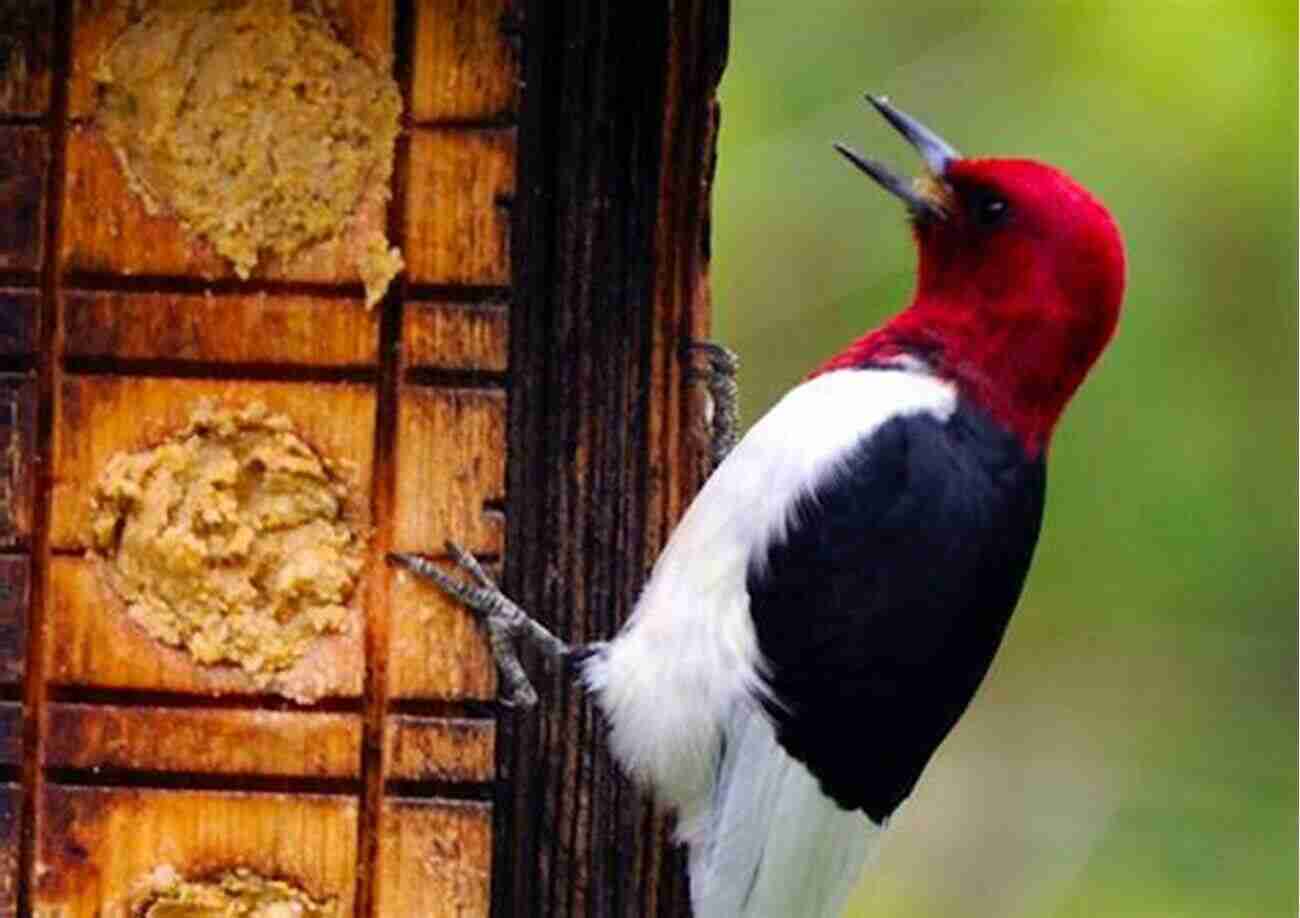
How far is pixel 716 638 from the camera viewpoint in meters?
4.19

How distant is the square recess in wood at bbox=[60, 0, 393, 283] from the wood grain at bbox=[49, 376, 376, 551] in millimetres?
127

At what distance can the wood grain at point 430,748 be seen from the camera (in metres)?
4.00

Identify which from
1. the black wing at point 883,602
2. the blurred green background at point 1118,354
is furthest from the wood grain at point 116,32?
the blurred green background at point 1118,354

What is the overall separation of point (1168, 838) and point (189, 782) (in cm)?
347

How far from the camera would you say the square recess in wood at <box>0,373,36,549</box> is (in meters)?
3.99

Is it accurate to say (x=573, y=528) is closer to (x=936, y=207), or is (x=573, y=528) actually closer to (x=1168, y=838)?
(x=936, y=207)

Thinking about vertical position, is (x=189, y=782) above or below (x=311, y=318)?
below

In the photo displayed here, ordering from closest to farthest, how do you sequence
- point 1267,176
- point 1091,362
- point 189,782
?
point 189,782 → point 1091,362 → point 1267,176

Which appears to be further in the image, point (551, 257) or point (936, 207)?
point (936, 207)

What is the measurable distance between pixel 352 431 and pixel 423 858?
0.49m

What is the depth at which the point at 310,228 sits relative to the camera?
401 centimetres

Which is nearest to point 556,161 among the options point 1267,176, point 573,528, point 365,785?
point 573,528

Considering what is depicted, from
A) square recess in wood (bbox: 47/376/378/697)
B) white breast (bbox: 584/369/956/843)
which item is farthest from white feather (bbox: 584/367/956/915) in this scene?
square recess in wood (bbox: 47/376/378/697)

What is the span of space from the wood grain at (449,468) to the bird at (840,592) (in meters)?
0.04
